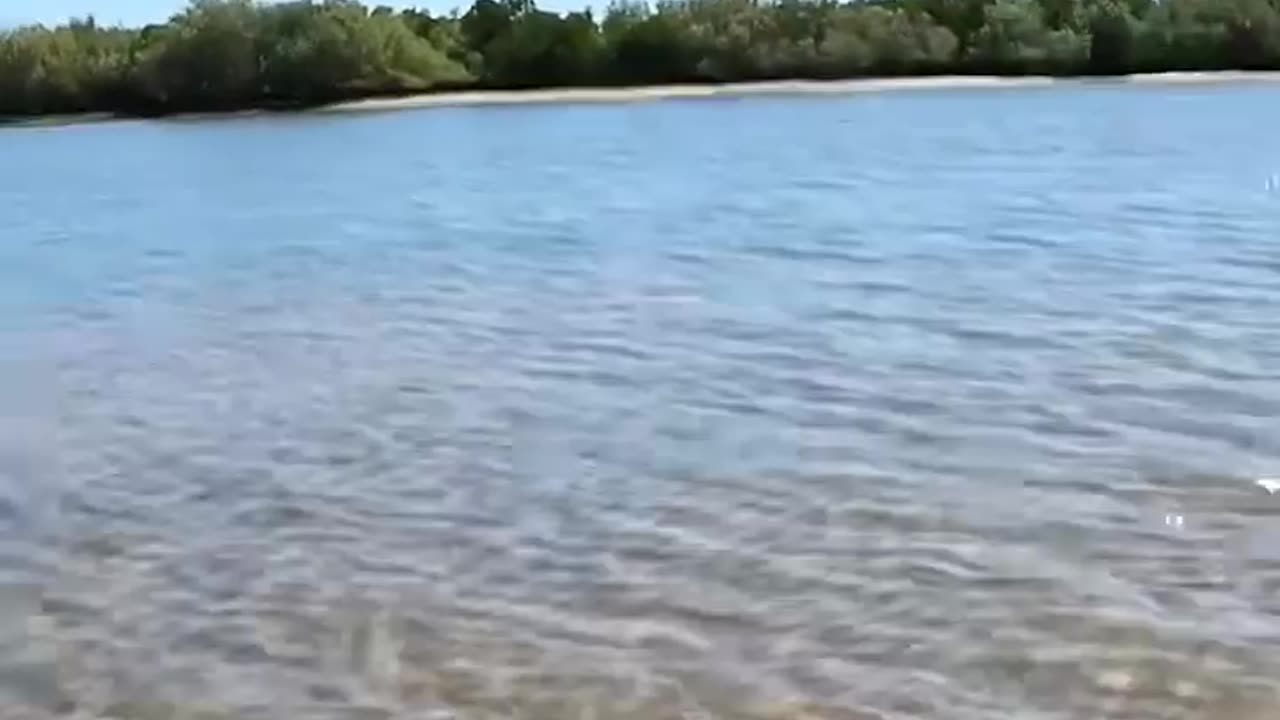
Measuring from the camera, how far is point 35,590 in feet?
20.4

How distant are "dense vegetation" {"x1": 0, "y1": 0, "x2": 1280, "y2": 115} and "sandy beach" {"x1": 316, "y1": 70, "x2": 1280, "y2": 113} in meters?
0.50

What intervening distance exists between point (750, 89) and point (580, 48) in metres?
4.01

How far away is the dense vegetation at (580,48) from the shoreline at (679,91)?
1.17 ft

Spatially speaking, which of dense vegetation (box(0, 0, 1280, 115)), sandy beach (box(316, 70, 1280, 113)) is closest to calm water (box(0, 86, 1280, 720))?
sandy beach (box(316, 70, 1280, 113))

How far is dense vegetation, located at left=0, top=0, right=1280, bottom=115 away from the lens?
44.8m

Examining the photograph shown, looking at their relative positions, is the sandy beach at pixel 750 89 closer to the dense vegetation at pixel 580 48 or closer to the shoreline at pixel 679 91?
the shoreline at pixel 679 91

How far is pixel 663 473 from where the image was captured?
7398mm

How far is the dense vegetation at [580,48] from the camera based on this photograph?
147ft

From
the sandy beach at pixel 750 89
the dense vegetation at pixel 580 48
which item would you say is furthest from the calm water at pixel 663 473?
the dense vegetation at pixel 580 48

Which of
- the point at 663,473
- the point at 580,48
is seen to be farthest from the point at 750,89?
the point at 663,473

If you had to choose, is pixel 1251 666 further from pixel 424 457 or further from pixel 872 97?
pixel 872 97

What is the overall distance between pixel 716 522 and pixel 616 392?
255 cm

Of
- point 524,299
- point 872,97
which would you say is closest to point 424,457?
point 524,299

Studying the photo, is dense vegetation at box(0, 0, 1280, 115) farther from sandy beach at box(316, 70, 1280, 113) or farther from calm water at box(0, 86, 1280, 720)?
calm water at box(0, 86, 1280, 720)
